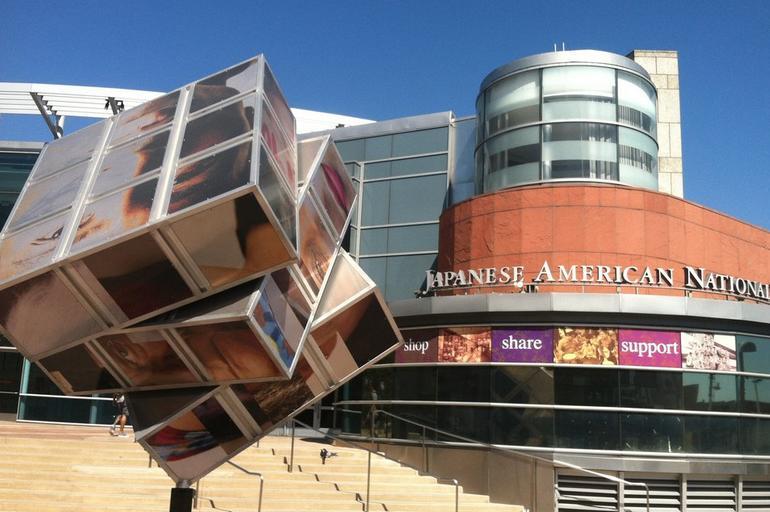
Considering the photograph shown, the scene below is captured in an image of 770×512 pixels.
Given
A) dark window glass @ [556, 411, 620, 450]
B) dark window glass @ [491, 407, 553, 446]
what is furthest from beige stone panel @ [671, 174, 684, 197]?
dark window glass @ [491, 407, 553, 446]

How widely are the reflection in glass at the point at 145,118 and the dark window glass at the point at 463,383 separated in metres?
13.9

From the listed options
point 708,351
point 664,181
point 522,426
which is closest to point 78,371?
point 522,426

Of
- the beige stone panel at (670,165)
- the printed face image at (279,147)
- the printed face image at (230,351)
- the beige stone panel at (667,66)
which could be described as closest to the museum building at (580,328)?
the beige stone panel at (670,165)

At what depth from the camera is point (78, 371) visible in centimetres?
753

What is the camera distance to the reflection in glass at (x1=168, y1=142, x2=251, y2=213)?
6141mm

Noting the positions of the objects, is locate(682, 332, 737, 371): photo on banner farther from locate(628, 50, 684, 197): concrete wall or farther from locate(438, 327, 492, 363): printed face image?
locate(628, 50, 684, 197): concrete wall

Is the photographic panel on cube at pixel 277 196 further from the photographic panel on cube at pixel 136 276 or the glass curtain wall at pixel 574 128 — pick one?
the glass curtain wall at pixel 574 128

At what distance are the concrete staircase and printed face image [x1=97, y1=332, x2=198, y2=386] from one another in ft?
22.7

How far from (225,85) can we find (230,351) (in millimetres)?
2448

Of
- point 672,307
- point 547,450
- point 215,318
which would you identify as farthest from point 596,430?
point 215,318

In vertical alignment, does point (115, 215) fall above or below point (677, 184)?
below

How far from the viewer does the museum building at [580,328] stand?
63.8 ft

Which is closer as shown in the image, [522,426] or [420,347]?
[522,426]

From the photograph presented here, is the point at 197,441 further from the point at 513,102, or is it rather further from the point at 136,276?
the point at 513,102
